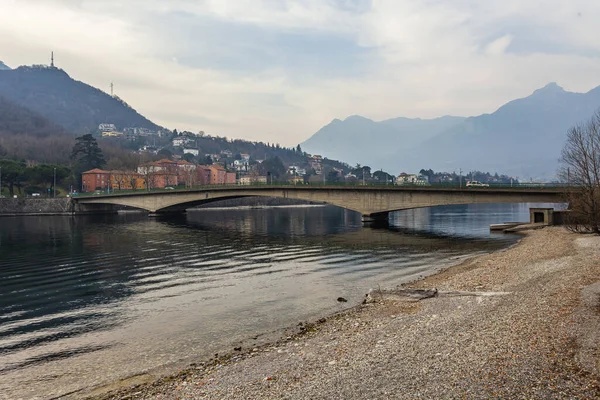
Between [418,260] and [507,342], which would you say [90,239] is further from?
[507,342]

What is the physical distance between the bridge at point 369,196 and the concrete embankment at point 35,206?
724 inches

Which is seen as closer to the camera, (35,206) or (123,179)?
(35,206)

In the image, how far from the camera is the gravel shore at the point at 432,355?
10.3 metres

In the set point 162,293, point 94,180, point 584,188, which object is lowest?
point 162,293

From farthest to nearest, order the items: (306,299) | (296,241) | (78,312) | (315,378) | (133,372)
Result: (296,241) → (306,299) → (78,312) → (133,372) → (315,378)

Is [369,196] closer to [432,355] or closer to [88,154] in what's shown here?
[432,355]

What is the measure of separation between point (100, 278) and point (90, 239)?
30228 millimetres

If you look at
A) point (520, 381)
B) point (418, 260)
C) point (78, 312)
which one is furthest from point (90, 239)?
point (520, 381)

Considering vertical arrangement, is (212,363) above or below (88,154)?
below

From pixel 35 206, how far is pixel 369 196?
9669cm

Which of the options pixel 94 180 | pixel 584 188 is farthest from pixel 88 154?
pixel 584 188

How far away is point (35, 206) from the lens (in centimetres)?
11719

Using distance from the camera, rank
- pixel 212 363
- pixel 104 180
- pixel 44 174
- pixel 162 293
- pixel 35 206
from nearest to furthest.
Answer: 1. pixel 212 363
2. pixel 162 293
3. pixel 35 206
4. pixel 44 174
5. pixel 104 180

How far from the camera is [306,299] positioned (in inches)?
955
